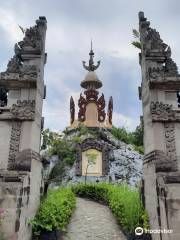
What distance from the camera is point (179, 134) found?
736 cm

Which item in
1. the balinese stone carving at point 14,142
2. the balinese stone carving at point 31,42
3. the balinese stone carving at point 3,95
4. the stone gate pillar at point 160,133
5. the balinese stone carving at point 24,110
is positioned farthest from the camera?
the balinese stone carving at point 31,42

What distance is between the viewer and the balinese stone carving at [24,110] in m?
7.57

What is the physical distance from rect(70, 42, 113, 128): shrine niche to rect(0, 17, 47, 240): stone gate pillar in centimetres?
1902

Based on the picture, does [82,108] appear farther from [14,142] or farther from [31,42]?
[14,142]

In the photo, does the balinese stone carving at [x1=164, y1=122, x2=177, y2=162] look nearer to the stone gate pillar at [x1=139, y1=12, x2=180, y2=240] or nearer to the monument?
the stone gate pillar at [x1=139, y1=12, x2=180, y2=240]

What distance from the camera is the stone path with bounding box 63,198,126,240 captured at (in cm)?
835

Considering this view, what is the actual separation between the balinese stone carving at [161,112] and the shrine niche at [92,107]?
65.1 feet

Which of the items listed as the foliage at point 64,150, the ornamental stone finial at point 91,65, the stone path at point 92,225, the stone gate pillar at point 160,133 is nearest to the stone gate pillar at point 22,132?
the stone path at point 92,225

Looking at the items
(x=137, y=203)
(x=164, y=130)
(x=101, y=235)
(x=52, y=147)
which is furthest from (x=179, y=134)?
(x=52, y=147)

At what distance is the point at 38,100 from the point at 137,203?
4198mm

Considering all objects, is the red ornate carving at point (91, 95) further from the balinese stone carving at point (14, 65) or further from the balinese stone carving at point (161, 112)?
the balinese stone carving at point (161, 112)

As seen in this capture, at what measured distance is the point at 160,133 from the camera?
24.2ft

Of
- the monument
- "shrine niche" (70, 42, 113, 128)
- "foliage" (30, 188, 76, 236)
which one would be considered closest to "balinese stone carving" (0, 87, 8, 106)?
"foliage" (30, 188, 76, 236)

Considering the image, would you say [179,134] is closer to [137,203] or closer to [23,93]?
[137,203]
